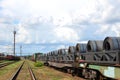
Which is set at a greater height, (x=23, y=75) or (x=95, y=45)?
(x=95, y=45)

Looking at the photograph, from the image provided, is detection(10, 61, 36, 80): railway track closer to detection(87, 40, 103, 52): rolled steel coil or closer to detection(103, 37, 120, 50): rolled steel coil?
detection(87, 40, 103, 52): rolled steel coil

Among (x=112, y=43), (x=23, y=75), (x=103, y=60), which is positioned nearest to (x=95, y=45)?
(x=103, y=60)

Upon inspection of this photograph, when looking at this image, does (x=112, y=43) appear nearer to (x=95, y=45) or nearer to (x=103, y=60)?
(x=103, y=60)

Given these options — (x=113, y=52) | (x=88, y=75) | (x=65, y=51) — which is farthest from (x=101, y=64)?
(x=65, y=51)

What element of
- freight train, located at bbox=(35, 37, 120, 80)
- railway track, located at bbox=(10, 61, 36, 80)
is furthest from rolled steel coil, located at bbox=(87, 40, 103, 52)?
railway track, located at bbox=(10, 61, 36, 80)

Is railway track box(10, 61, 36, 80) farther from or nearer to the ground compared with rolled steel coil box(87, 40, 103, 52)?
nearer to the ground

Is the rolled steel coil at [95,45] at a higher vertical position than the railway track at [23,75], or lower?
Answer: higher

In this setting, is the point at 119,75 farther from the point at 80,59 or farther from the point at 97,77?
the point at 80,59

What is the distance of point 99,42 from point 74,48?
297 inches

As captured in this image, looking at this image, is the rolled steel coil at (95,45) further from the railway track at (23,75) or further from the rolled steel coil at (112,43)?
the railway track at (23,75)

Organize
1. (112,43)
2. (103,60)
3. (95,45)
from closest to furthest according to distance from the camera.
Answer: (112,43)
(103,60)
(95,45)

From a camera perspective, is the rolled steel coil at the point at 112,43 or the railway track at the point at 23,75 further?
the railway track at the point at 23,75

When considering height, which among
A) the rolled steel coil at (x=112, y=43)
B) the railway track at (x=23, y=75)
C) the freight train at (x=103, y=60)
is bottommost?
the railway track at (x=23, y=75)

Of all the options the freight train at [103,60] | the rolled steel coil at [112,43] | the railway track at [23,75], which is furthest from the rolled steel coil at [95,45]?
the railway track at [23,75]
